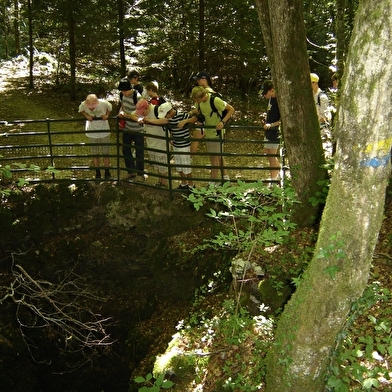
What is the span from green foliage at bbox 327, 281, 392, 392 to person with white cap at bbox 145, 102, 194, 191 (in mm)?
3681

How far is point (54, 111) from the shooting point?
15797 mm

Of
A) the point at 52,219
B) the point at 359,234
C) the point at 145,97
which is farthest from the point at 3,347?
the point at 359,234

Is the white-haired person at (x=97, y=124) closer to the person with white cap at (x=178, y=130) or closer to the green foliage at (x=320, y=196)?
the person with white cap at (x=178, y=130)

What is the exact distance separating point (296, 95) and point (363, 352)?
3.17m

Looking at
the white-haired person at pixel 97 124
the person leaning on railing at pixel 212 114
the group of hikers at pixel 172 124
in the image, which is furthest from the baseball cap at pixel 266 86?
the white-haired person at pixel 97 124

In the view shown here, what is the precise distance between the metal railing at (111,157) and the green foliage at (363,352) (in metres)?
2.69

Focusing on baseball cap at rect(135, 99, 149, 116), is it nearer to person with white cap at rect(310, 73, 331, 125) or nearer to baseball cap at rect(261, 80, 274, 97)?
baseball cap at rect(261, 80, 274, 97)

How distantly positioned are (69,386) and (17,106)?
10773 mm

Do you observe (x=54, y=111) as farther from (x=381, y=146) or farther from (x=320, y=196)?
(x=381, y=146)

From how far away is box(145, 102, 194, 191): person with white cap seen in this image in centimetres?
791

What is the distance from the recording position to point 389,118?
10.7 feet

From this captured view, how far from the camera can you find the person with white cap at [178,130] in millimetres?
7906

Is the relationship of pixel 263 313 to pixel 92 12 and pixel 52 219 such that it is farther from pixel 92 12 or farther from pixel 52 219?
pixel 92 12

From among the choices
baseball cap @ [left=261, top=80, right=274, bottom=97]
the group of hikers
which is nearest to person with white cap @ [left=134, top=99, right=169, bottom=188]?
A: the group of hikers
